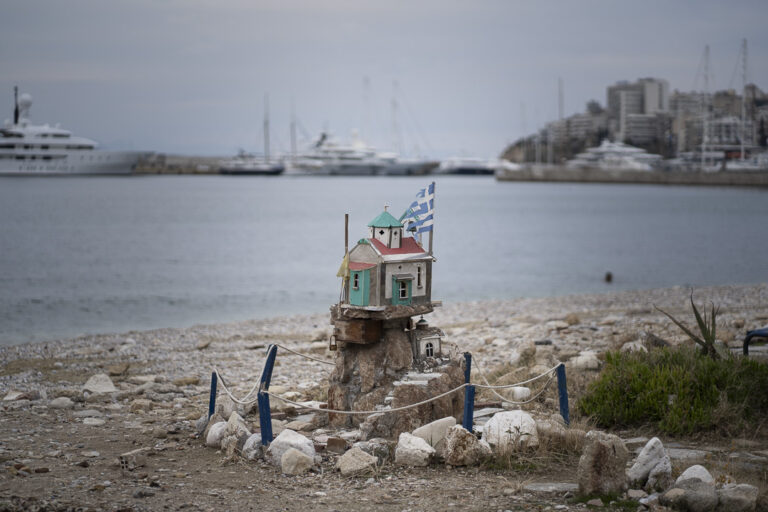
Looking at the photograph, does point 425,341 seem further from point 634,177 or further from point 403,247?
point 634,177

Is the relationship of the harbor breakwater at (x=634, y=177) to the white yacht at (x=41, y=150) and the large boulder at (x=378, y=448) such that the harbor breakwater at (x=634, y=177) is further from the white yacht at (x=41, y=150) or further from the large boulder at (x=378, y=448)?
the large boulder at (x=378, y=448)

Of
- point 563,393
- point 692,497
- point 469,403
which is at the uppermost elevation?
point 469,403

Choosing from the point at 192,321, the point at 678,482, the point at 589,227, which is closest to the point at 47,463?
the point at 678,482

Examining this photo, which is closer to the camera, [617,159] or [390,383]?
[390,383]

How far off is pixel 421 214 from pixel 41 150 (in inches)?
5036

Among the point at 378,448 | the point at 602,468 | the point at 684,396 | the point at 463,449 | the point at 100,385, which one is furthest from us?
the point at 100,385

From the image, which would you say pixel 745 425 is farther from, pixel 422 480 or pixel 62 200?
pixel 62 200

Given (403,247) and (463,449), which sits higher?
(403,247)

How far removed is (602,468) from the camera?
6.27 metres

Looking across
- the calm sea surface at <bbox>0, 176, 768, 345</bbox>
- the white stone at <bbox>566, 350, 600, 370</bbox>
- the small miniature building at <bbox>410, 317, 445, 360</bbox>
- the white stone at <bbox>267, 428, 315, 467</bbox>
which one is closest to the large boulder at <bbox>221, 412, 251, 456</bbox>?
the white stone at <bbox>267, 428, 315, 467</bbox>

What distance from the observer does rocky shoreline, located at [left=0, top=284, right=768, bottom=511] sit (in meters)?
6.35

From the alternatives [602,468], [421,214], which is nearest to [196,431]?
[421,214]

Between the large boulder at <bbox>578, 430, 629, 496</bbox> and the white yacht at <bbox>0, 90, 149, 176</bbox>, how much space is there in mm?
119754

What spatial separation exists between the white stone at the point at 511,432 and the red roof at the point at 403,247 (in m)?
1.93
